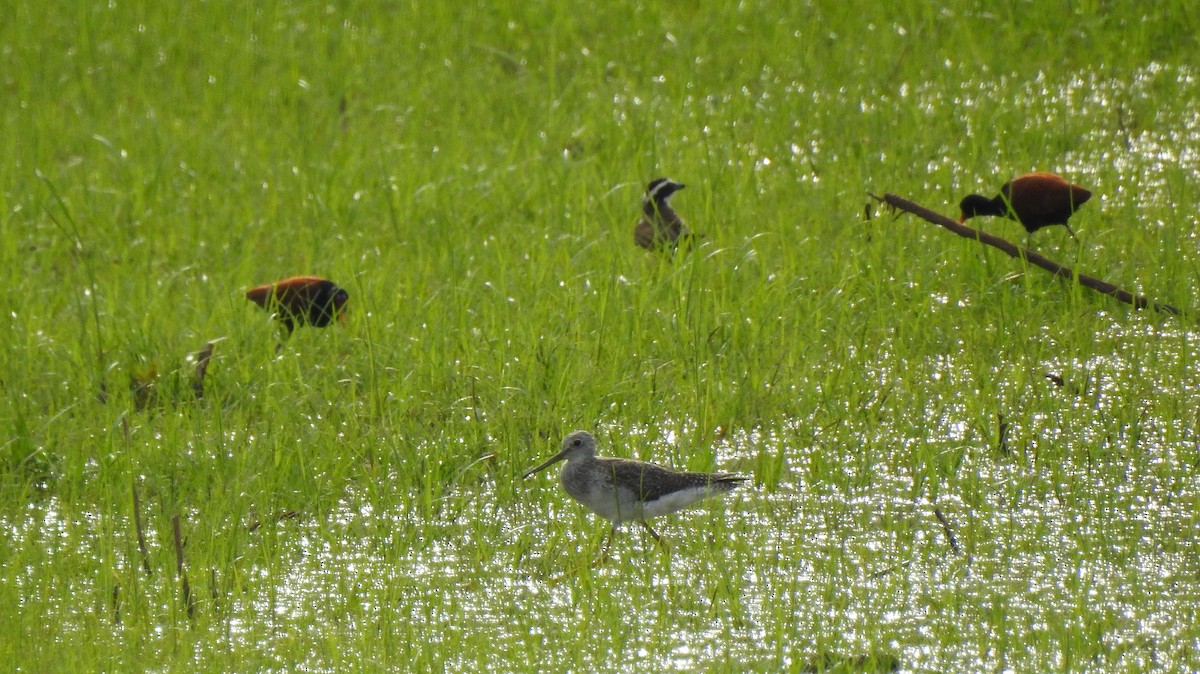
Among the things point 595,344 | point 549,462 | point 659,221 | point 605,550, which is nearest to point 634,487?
point 605,550

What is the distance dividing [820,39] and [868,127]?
1686mm

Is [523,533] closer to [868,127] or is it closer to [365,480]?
[365,480]

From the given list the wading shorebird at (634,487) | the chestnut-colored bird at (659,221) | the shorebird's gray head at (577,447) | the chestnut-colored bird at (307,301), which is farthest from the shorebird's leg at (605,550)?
the chestnut-colored bird at (659,221)

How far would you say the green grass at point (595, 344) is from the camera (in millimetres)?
4621

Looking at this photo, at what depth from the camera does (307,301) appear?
6.91m

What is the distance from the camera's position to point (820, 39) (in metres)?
10.7

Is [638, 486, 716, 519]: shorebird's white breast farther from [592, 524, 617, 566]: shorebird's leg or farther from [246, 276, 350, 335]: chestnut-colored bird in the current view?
[246, 276, 350, 335]: chestnut-colored bird

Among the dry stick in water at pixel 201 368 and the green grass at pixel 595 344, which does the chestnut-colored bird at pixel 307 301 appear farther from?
the dry stick in water at pixel 201 368

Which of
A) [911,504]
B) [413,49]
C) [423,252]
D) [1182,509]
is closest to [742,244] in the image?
[423,252]

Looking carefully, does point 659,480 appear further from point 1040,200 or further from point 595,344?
point 1040,200

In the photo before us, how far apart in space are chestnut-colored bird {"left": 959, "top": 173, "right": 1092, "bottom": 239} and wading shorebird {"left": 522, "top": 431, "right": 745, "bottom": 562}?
2573 mm

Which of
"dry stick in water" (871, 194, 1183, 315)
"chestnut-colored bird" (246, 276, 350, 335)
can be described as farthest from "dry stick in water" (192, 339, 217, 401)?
"dry stick in water" (871, 194, 1183, 315)

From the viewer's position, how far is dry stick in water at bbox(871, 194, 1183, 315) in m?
6.57

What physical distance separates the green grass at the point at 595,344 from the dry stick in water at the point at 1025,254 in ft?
0.29
